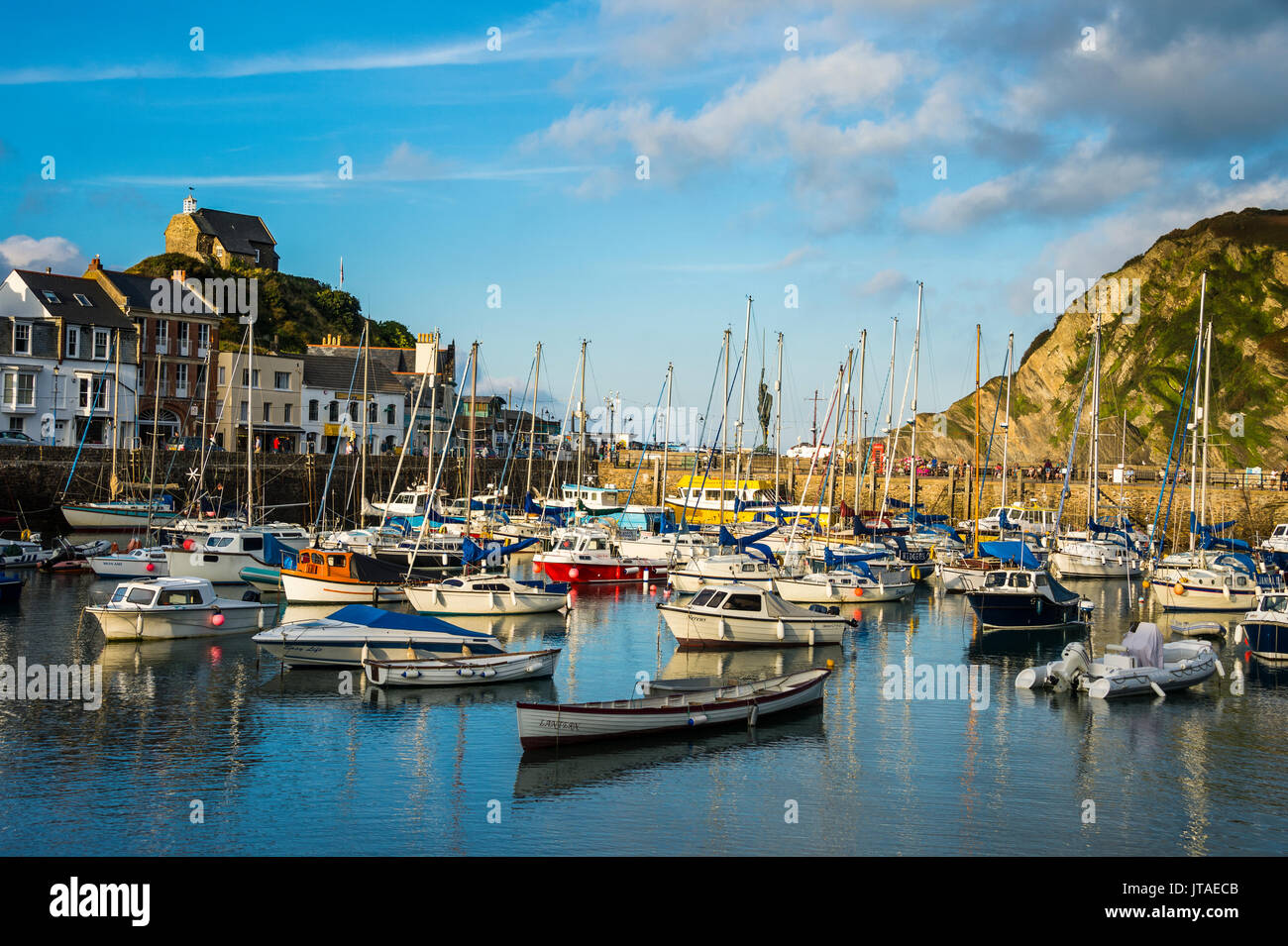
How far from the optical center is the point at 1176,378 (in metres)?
129

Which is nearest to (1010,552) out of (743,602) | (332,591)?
(743,602)

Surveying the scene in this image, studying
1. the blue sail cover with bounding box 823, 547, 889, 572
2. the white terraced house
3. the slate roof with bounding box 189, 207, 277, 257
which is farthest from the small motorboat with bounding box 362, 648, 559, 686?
the slate roof with bounding box 189, 207, 277, 257

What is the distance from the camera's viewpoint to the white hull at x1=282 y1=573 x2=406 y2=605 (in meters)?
46.0

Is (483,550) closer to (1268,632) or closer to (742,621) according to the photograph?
(742,621)

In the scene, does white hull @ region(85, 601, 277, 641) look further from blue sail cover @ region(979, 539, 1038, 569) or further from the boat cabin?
blue sail cover @ region(979, 539, 1038, 569)

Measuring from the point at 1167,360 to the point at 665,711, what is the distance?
402 ft

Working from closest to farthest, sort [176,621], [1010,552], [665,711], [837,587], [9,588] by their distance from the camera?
[665,711] → [176,621] → [9,588] → [837,587] → [1010,552]

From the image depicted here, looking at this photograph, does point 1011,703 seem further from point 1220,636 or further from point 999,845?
point 1220,636

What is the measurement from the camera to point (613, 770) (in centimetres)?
2533

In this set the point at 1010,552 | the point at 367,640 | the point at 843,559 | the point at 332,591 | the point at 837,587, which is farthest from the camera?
the point at 843,559

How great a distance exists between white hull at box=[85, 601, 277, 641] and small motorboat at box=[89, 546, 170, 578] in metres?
14.7

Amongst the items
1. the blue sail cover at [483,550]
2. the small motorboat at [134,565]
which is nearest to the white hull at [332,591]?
the blue sail cover at [483,550]

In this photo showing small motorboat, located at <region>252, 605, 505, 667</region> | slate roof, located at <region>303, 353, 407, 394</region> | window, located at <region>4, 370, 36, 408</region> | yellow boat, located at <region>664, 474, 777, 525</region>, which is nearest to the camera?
small motorboat, located at <region>252, 605, 505, 667</region>

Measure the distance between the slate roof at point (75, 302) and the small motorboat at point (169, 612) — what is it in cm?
5353
